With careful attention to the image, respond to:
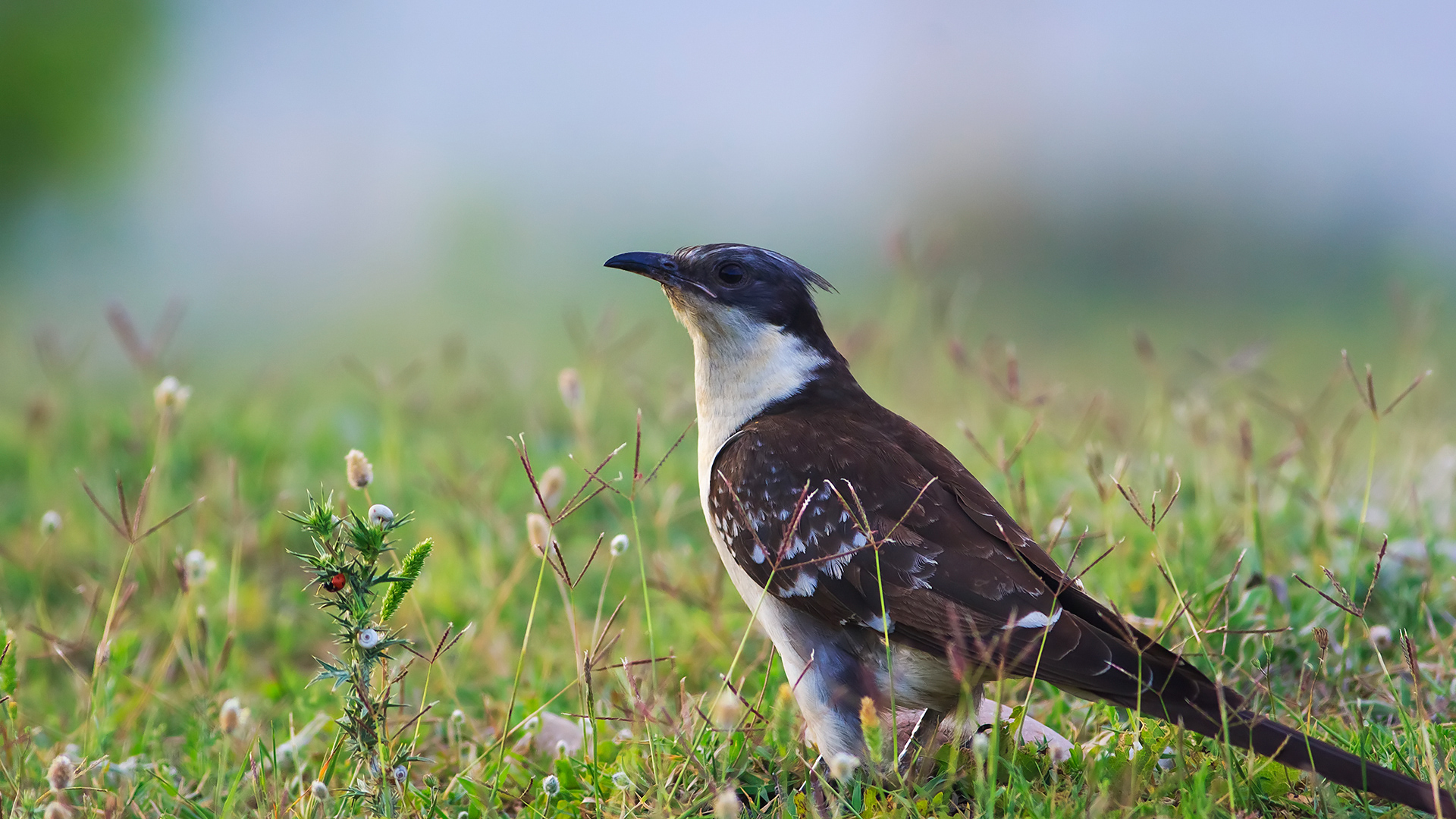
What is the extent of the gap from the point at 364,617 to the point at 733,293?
1797 millimetres

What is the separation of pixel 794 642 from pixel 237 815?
1.53 meters

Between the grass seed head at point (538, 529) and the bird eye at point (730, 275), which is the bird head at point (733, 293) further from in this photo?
the grass seed head at point (538, 529)

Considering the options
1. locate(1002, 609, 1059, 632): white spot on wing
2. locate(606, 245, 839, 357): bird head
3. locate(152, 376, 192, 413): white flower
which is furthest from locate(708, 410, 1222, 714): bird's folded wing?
locate(152, 376, 192, 413): white flower

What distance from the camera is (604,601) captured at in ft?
14.7

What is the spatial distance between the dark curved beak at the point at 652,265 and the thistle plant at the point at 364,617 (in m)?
1.51

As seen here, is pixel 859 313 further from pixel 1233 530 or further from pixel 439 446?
pixel 1233 530

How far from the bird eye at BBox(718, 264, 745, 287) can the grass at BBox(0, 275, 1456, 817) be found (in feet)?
2.02

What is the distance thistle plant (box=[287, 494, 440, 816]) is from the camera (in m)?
2.45

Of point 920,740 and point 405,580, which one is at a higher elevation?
point 405,580

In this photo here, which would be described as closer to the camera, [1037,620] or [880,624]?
[1037,620]

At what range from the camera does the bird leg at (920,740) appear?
301 centimetres

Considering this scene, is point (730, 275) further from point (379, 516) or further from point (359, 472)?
point (379, 516)

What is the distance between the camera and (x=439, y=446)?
21.4 ft

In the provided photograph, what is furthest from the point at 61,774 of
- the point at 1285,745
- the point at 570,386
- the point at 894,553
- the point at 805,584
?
the point at 1285,745
